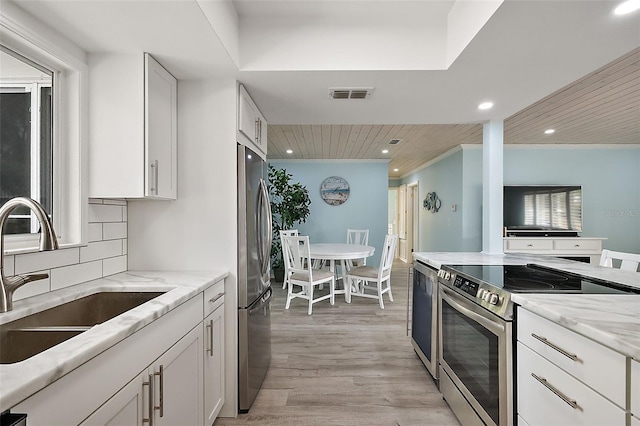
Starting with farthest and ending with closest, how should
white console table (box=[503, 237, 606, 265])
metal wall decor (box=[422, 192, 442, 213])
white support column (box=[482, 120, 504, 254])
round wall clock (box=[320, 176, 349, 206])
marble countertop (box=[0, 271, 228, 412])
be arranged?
1. metal wall decor (box=[422, 192, 442, 213])
2. round wall clock (box=[320, 176, 349, 206])
3. white console table (box=[503, 237, 606, 265])
4. white support column (box=[482, 120, 504, 254])
5. marble countertop (box=[0, 271, 228, 412])

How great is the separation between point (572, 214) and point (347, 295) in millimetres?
3791

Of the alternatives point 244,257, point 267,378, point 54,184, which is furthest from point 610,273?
point 54,184

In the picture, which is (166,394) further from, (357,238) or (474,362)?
(357,238)

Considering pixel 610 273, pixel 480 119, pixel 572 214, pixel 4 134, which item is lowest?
pixel 610 273

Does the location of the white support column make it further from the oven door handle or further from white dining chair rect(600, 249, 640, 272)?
the oven door handle

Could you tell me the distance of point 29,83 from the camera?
151 cm

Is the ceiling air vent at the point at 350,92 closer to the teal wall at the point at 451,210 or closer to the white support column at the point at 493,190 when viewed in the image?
the white support column at the point at 493,190

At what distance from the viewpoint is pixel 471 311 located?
1.76 m

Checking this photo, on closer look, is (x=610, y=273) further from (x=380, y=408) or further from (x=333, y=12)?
(x=333, y=12)

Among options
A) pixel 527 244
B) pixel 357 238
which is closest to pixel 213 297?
pixel 357 238

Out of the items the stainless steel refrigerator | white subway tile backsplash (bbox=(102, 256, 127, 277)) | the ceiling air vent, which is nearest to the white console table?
the ceiling air vent

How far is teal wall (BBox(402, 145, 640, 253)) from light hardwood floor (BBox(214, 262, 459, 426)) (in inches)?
104

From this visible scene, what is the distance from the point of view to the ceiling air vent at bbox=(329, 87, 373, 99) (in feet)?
7.38

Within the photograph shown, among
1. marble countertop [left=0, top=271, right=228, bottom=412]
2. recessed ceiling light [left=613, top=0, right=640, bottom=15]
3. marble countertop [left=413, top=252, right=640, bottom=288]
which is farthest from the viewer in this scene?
marble countertop [left=413, top=252, right=640, bottom=288]
